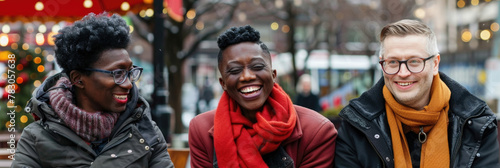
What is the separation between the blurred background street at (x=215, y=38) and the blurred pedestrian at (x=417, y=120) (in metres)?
1.08

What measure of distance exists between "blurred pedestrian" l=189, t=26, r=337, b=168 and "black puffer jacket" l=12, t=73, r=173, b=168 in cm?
40

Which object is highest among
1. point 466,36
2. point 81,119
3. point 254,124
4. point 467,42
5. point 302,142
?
point 466,36

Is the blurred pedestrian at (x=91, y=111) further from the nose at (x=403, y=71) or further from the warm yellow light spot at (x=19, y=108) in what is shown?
the warm yellow light spot at (x=19, y=108)

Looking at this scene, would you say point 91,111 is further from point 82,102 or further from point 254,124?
point 254,124

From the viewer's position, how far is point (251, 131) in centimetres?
316

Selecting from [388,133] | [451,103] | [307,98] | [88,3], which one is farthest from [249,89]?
[307,98]

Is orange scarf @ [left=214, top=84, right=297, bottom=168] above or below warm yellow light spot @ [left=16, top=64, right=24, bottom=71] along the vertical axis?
below

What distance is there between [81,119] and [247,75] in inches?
38.2

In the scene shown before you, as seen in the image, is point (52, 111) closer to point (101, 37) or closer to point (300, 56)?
point (101, 37)

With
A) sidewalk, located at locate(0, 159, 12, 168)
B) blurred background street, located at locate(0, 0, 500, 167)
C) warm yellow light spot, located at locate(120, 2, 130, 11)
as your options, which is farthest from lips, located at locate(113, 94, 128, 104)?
warm yellow light spot, located at locate(120, 2, 130, 11)

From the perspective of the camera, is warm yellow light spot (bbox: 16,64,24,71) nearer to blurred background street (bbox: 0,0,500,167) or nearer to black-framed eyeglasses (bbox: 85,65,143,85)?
blurred background street (bbox: 0,0,500,167)

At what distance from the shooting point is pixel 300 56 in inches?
1201

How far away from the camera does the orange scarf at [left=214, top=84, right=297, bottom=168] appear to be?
303cm

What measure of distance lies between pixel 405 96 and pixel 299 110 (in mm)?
695
